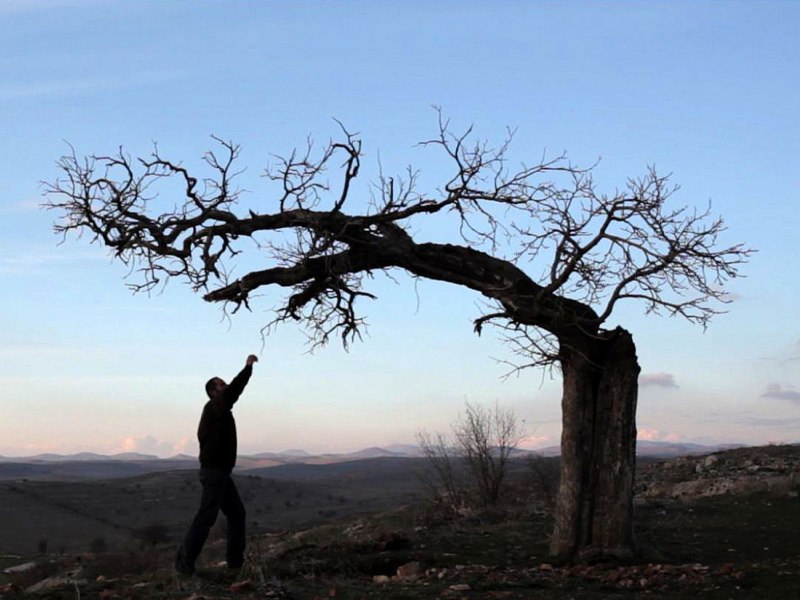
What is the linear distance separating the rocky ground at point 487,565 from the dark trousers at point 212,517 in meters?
0.26

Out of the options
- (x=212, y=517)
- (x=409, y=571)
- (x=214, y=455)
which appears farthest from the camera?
(x=409, y=571)

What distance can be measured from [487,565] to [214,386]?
401cm

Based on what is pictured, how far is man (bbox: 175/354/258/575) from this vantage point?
10.9 m

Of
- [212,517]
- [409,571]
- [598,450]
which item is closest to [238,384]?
[212,517]

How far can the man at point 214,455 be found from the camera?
10883 mm

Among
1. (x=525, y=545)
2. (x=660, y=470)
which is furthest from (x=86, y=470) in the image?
(x=525, y=545)

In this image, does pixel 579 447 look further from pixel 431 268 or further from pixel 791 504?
pixel 791 504

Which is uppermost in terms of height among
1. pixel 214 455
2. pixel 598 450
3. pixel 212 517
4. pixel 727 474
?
pixel 598 450

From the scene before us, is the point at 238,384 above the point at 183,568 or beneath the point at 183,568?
above

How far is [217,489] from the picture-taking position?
11000 millimetres

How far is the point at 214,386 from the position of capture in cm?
1127

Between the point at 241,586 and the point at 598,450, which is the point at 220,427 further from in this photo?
the point at 598,450

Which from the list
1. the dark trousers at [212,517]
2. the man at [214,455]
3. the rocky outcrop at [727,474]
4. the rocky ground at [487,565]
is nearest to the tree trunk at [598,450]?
the rocky ground at [487,565]

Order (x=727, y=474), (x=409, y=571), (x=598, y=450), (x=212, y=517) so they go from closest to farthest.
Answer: (x=212, y=517) < (x=409, y=571) < (x=598, y=450) < (x=727, y=474)
